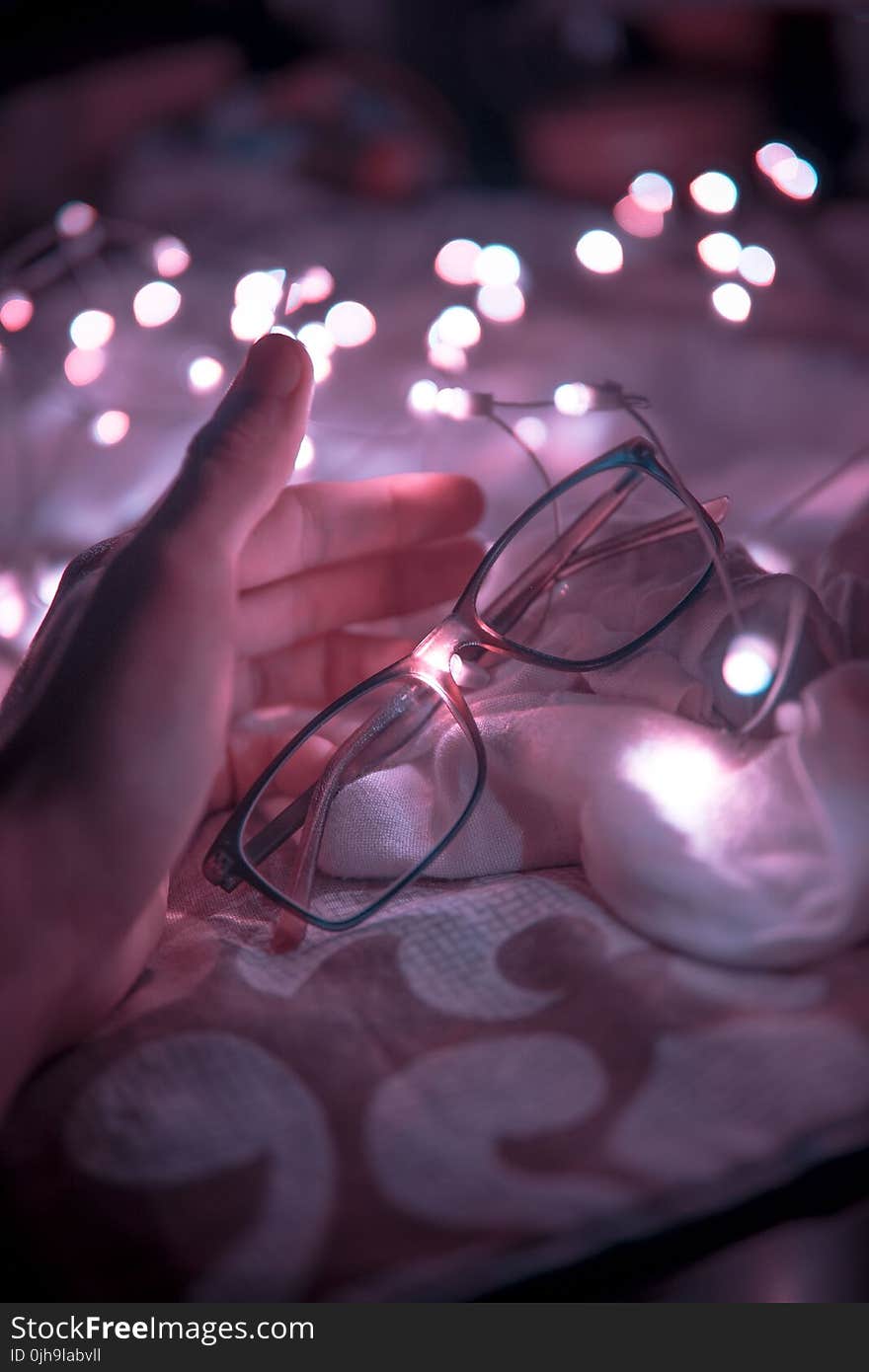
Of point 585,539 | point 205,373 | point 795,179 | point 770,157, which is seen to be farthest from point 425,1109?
point 770,157

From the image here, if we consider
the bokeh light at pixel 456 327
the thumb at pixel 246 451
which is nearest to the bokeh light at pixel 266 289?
the bokeh light at pixel 456 327

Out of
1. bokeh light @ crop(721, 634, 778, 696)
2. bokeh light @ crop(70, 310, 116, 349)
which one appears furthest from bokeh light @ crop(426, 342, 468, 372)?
bokeh light @ crop(721, 634, 778, 696)

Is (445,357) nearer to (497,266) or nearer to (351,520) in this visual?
(497,266)

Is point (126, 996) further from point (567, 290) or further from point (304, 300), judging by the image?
point (567, 290)

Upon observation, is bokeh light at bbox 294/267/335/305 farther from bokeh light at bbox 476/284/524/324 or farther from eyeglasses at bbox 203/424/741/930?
eyeglasses at bbox 203/424/741/930

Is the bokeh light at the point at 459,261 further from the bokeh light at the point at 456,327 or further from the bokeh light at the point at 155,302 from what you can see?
the bokeh light at the point at 155,302

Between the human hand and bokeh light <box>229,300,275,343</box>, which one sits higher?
the human hand
